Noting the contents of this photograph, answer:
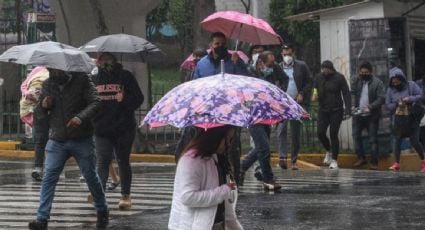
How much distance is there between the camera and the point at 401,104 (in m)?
16.9

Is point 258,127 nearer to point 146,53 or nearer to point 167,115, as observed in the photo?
point 146,53

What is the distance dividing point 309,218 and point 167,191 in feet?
10.7

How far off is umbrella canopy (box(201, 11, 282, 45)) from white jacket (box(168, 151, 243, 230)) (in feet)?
19.0

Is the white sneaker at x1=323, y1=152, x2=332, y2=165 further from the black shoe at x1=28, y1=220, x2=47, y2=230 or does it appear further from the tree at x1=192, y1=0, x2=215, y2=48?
the black shoe at x1=28, y1=220, x2=47, y2=230

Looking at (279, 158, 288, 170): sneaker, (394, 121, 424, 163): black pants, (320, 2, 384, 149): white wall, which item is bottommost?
(279, 158, 288, 170): sneaker

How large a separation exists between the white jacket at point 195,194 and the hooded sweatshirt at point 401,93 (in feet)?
37.6

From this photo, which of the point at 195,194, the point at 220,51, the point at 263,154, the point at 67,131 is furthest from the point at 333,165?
the point at 195,194

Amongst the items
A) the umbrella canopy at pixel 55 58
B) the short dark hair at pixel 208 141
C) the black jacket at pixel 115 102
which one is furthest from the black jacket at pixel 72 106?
the short dark hair at pixel 208 141

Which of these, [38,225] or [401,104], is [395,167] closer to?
[401,104]

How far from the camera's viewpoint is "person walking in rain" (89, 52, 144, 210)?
10.8 meters

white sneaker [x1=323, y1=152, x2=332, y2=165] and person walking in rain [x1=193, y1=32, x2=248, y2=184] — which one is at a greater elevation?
person walking in rain [x1=193, y1=32, x2=248, y2=184]

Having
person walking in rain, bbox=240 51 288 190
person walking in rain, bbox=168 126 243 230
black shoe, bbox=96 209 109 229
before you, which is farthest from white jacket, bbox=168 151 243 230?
person walking in rain, bbox=240 51 288 190

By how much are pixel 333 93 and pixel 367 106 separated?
1053mm

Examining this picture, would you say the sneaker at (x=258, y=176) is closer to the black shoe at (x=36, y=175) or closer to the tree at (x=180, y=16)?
the black shoe at (x=36, y=175)
